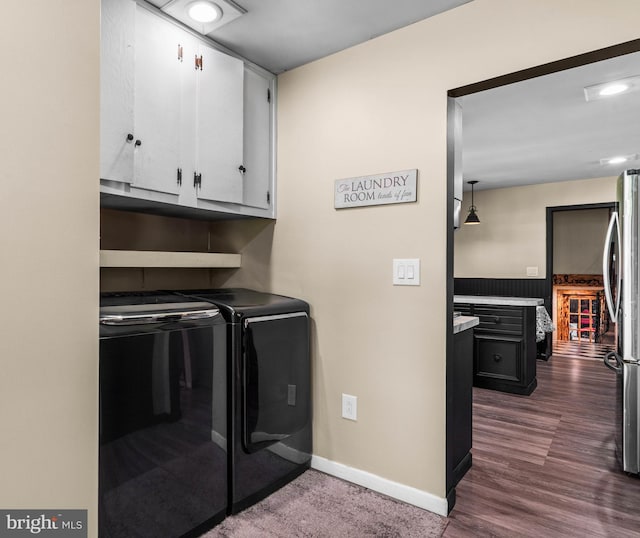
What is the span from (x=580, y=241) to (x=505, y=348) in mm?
4097

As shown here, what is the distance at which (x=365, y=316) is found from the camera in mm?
2225

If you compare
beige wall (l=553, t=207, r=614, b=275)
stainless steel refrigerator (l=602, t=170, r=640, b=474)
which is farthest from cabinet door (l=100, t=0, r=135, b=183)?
beige wall (l=553, t=207, r=614, b=275)

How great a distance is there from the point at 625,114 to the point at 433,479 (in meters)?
3.23

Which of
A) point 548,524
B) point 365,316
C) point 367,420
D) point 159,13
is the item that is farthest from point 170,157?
point 548,524

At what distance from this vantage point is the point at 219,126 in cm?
220

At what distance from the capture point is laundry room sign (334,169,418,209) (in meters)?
2.05

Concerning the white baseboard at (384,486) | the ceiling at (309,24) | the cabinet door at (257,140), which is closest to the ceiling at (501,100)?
the ceiling at (309,24)

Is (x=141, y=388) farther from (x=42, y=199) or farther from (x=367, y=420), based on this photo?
(x=367, y=420)

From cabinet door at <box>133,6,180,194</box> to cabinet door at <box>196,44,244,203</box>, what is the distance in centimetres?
14

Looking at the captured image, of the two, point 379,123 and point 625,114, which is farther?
point 625,114

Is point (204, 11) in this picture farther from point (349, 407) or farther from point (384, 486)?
point (384, 486)

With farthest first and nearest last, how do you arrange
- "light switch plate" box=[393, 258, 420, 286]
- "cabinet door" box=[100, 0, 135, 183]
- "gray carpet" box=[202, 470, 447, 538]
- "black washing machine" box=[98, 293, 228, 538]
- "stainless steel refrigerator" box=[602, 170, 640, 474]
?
"stainless steel refrigerator" box=[602, 170, 640, 474] < "light switch plate" box=[393, 258, 420, 286] < "gray carpet" box=[202, 470, 447, 538] < "cabinet door" box=[100, 0, 135, 183] < "black washing machine" box=[98, 293, 228, 538]

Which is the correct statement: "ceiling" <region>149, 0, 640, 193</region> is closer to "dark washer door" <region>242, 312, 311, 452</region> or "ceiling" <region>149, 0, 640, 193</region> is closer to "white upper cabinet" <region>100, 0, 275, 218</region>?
"white upper cabinet" <region>100, 0, 275, 218</region>

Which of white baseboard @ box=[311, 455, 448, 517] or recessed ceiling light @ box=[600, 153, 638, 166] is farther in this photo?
recessed ceiling light @ box=[600, 153, 638, 166]
